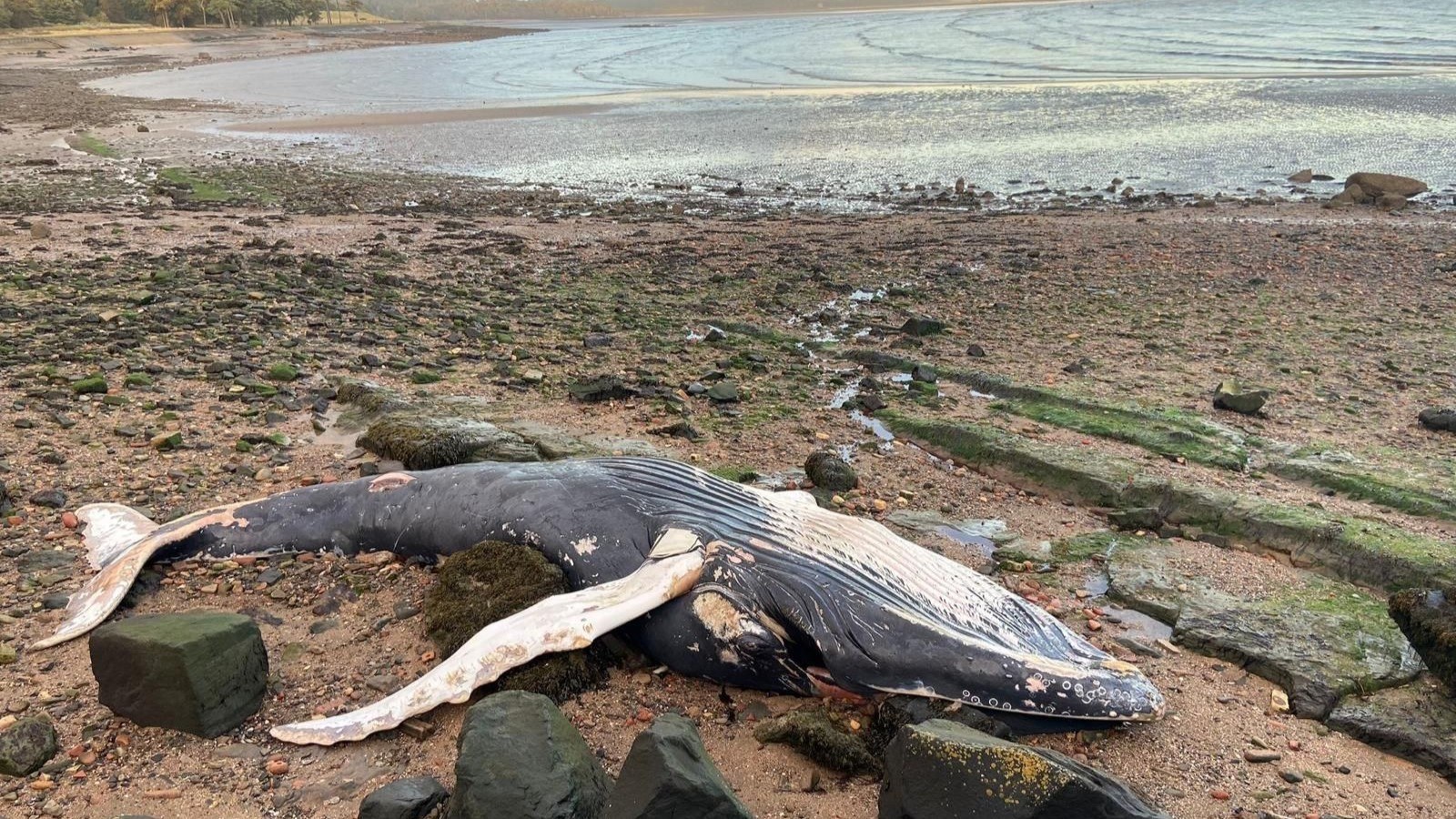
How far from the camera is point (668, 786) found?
2871 millimetres

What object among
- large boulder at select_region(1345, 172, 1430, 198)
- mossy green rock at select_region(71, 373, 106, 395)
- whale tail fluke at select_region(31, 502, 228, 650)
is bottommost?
whale tail fluke at select_region(31, 502, 228, 650)

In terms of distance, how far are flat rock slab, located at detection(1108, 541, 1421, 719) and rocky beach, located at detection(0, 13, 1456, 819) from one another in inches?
0.8

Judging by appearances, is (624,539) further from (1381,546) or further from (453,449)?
(1381,546)

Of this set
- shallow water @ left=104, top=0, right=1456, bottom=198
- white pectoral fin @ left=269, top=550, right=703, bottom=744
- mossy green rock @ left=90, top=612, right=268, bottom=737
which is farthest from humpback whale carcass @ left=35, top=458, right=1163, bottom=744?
shallow water @ left=104, top=0, right=1456, bottom=198

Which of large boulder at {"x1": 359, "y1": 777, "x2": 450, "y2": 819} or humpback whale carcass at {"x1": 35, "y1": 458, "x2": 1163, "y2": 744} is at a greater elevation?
humpback whale carcass at {"x1": 35, "y1": 458, "x2": 1163, "y2": 744}

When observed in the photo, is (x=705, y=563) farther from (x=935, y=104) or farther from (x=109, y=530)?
(x=935, y=104)

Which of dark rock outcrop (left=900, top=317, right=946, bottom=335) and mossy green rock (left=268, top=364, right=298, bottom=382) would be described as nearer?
mossy green rock (left=268, top=364, right=298, bottom=382)

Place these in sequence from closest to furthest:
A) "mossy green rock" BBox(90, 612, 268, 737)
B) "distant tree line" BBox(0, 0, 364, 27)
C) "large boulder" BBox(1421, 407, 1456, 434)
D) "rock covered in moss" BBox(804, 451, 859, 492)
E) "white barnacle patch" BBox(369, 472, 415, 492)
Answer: "mossy green rock" BBox(90, 612, 268, 737), "white barnacle patch" BBox(369, 472, 415, 492), "rock covered in moss" BBox(804, 451, 859, 492), "large boulder" BBox(1421, 407, 1456, 434), "distant tree line" BBox(0, 0, 364, 27)

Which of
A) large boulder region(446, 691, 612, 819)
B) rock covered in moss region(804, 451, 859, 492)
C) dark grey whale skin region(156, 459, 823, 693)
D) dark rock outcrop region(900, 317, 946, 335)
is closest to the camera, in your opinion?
large boulder region(446, 691, 612, 819)

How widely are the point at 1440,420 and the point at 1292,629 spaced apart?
392 centimetres

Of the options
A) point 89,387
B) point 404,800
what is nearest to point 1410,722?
point 404,800

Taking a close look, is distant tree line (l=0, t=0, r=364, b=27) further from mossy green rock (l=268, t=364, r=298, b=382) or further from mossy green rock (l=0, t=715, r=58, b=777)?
mossy green rock (l=0, t=715, r=58, b=777)

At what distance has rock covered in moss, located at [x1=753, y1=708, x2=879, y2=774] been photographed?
3635mm

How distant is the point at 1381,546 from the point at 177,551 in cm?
661
